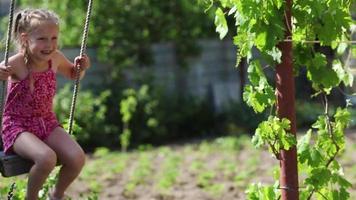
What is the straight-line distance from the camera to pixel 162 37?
13.6 m

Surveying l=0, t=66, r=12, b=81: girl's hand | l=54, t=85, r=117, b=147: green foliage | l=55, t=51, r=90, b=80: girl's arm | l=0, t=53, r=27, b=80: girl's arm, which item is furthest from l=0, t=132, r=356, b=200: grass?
l=0, t=66, r=12, b=81: girl's hand

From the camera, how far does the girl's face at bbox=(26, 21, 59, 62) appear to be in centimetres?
426

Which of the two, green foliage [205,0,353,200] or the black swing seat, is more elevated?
green foliage [205,0,353,200]

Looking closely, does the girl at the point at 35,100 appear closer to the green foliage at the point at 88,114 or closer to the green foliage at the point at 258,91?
the green foliage at the point at 258,91

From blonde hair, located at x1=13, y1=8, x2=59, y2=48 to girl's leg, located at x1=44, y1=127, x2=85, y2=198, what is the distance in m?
0.55

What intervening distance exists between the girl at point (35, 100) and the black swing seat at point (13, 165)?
0.04 meters

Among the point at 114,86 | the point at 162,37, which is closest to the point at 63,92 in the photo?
the point at 114,86

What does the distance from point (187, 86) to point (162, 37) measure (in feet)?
3.83

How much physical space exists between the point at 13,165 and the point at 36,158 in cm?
16

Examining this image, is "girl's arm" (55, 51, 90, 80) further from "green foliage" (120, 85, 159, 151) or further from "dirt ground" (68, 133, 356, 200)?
"green foliage" (120, 85, 159, 151)

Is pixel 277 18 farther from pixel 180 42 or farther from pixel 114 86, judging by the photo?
pixel 180 42

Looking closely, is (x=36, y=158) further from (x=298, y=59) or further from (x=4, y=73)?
(x=298, y=59)

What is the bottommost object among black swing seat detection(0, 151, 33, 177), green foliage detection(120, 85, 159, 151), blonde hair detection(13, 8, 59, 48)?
green foliage detection(120, 85, 159, 151)

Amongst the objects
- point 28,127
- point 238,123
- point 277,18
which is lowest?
point 238,123
